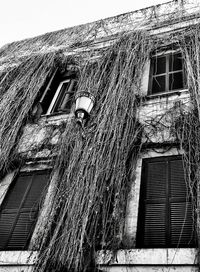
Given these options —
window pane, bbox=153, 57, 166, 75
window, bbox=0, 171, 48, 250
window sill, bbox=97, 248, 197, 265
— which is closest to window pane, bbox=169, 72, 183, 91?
window pane, bbox=153, 57, 166, 75

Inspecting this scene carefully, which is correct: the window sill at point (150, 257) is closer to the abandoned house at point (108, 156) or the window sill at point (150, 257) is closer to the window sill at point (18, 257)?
the abandoned house at point (108, 156)

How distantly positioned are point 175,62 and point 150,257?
14.2 ft

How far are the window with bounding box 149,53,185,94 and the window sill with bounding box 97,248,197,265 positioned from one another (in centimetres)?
317

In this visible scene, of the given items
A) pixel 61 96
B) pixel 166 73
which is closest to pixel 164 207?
pixel 166 73

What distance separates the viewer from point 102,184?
12.6 ft

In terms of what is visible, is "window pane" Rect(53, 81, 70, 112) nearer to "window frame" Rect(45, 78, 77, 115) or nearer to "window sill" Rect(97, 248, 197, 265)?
"window frame" Rect(45, 78, 77, 115)

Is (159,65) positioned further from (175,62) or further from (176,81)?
(176,81)

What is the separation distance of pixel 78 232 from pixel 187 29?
5.15 m

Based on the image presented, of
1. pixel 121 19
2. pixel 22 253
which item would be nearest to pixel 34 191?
pixel 22 253

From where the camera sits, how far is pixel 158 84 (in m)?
5.63

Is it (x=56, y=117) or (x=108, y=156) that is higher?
(x=56, y=117)

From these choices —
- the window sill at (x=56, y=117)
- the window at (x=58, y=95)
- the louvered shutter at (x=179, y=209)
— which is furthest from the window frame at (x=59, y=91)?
the louvered shutter at (x=179, y=209)

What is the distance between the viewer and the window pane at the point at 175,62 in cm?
588

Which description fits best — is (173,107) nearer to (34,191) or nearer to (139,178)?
(139,178)
